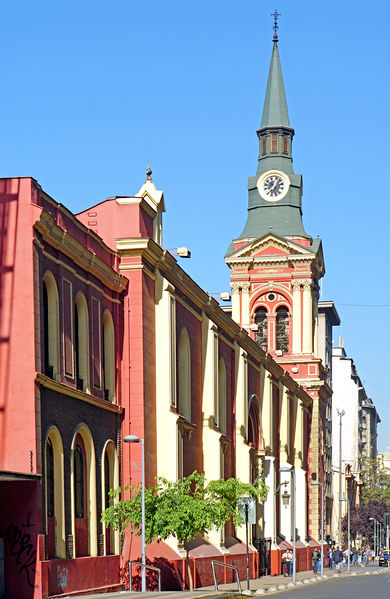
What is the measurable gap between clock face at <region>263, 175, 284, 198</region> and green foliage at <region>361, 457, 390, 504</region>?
244 ft

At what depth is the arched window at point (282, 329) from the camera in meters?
89.6

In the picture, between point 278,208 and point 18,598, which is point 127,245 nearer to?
point 18,598

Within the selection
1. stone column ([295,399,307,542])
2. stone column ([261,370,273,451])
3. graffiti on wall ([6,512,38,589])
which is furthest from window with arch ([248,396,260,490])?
graffiti on wall ([6,512,38,589])

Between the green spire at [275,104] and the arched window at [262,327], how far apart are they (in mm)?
15350

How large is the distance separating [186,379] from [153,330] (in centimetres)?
615

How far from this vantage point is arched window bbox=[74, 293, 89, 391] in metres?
36.4

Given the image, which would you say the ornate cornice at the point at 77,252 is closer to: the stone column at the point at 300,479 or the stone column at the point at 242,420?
the stone column at the point at 242,420

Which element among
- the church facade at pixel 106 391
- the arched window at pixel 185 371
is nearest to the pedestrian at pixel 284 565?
the church facade at pixel 106 391

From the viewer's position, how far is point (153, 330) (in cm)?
4241

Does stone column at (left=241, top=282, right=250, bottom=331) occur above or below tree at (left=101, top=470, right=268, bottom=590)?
above

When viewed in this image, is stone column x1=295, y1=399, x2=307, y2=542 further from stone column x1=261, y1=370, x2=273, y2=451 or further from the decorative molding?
the decorative molding

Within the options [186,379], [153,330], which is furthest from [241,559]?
[153,330]

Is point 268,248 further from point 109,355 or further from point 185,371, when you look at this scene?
point 109,355

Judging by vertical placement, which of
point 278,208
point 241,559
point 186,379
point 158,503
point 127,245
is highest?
point 278,208
